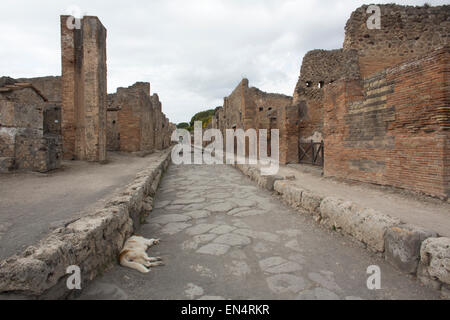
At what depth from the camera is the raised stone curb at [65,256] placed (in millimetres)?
1455

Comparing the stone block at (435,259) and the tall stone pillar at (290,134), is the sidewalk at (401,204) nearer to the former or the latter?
the stone block at (435,259)

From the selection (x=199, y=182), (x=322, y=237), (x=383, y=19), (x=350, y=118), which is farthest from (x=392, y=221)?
(x=383, y=19)

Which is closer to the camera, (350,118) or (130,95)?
(350,118)

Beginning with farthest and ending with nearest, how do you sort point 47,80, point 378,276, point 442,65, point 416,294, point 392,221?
point 47,80 < point 442,65 < point 392,221 < point 378,276 < point 416,294

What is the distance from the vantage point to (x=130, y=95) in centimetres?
1330

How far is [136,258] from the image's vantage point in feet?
8.10

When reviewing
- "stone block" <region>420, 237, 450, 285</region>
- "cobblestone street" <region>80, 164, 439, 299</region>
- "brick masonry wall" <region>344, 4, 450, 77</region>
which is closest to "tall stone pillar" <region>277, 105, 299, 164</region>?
"brick masonry wall" <region>344, 4, 450, 77</region>

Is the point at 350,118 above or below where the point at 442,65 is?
below

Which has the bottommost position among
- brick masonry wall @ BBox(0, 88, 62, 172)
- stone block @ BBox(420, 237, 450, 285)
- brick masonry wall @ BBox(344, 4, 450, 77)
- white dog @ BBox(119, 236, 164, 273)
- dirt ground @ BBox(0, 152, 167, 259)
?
white dog @ BBox(119, 236, 164, 273)

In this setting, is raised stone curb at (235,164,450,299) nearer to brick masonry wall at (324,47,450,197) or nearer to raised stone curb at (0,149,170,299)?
brick masonry wall at (324,47,450,197)

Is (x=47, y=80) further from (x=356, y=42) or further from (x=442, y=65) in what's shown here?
(x=442, y=65)

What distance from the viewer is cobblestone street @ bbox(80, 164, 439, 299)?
199 centimetres

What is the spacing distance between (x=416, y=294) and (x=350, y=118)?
4982 mm

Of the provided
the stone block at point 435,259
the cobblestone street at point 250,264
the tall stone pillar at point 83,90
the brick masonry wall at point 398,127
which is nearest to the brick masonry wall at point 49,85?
the tall stone pillar at point 83,90
